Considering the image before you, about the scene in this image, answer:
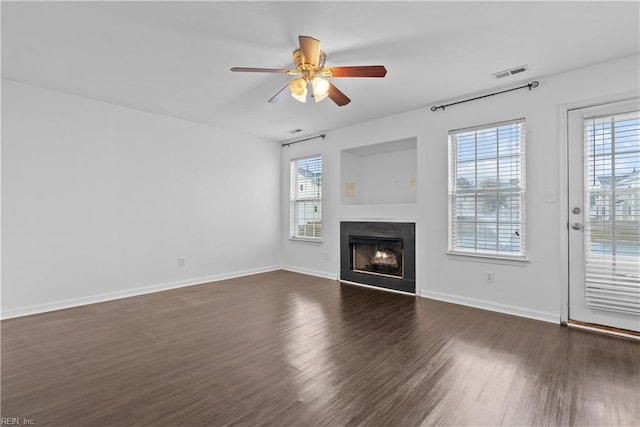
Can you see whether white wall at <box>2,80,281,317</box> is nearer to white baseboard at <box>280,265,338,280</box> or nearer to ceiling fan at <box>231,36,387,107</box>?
white baseboard at <box>280,265,338,280</box>

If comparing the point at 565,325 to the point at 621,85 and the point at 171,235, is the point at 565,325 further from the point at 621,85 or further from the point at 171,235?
the point at 171,235

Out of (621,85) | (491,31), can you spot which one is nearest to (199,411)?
Result: (491,31)

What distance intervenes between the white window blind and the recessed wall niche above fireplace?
191cm

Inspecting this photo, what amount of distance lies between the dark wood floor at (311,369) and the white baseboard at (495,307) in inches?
6.5

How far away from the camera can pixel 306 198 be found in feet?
19.5

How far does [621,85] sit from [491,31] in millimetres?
1553

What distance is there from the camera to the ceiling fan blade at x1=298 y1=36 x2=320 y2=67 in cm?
226

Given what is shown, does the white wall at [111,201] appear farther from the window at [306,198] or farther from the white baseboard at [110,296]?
the window at [306,198]

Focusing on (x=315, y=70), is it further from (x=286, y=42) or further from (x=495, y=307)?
(x=495, y=307)

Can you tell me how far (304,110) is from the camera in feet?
14.3

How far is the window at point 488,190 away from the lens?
11.4ft

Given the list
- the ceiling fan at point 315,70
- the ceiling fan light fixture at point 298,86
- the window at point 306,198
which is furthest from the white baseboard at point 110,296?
the ceiling fan light fixture at point 298,86

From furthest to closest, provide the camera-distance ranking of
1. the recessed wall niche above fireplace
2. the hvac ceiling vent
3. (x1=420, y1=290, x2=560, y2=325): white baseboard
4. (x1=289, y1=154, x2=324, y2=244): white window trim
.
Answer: (x1=289, y1=154, x2=324, y2=244): white window trim → the recessed wall niche above fireplace → (x1=420, y1=290, x2=560, y2=325): white baseboard → the hvac ceiling vent

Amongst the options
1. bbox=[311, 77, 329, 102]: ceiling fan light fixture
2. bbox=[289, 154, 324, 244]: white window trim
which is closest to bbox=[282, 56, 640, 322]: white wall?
bbox=[289, 154, 324, 244]: white window trim
